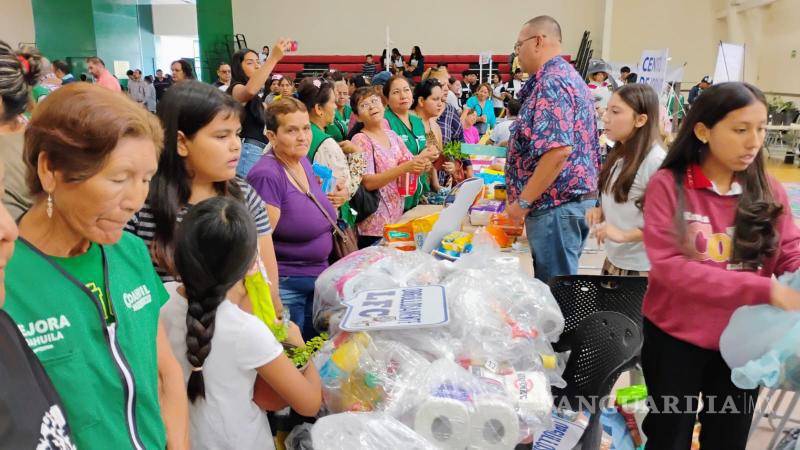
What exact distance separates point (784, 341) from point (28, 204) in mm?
1733

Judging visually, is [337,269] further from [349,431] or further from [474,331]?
[349,431]

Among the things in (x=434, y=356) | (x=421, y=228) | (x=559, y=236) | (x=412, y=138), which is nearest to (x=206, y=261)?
(x=434, y=356)

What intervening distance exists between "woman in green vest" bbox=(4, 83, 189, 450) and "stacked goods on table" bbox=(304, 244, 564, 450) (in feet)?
1.27

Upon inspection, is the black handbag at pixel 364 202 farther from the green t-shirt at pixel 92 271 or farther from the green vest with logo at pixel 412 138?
the green t-shirt at pixel 92 271

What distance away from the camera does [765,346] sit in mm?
1271

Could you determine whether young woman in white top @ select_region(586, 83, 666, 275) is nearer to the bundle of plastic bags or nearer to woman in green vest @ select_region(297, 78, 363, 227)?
the bundle of plastic bags

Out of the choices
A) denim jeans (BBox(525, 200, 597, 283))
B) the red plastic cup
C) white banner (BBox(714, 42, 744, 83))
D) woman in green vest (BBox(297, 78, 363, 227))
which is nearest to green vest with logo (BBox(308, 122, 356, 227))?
woman in green vest (BBox(297, 78, 363, 227))

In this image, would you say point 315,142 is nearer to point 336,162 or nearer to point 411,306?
point 336,162

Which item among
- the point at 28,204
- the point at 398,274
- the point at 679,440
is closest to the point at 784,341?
the point at 679,440

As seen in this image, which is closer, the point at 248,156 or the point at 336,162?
the point at 336,162

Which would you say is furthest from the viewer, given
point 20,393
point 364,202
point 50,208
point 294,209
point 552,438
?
point 364,202

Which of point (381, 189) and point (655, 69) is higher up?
point (655, 69)

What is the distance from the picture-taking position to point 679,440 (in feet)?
5.22

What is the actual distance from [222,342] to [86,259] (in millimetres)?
371
